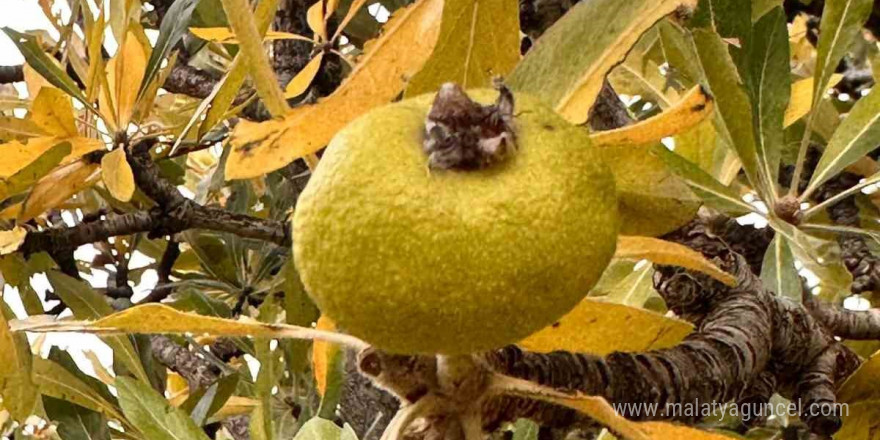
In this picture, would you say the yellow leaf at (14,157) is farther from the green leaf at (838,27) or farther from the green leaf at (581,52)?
the green leaf at (838,27)

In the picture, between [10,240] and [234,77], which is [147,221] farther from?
[234,77]

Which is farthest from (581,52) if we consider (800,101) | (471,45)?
(800,101)

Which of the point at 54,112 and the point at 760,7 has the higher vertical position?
the point at 760,7

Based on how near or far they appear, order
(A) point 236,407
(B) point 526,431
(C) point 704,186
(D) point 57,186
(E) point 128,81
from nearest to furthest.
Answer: (C) point 704,186, (B) point 526,431, (D) point 57,186, (E) point 128,81, (A) point 236,407

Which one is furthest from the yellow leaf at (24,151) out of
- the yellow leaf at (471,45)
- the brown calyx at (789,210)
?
the brown calyx at (789,210)

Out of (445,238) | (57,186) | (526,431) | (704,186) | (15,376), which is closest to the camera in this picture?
(445,238)

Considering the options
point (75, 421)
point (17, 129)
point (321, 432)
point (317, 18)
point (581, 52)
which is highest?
point (317, 18)
